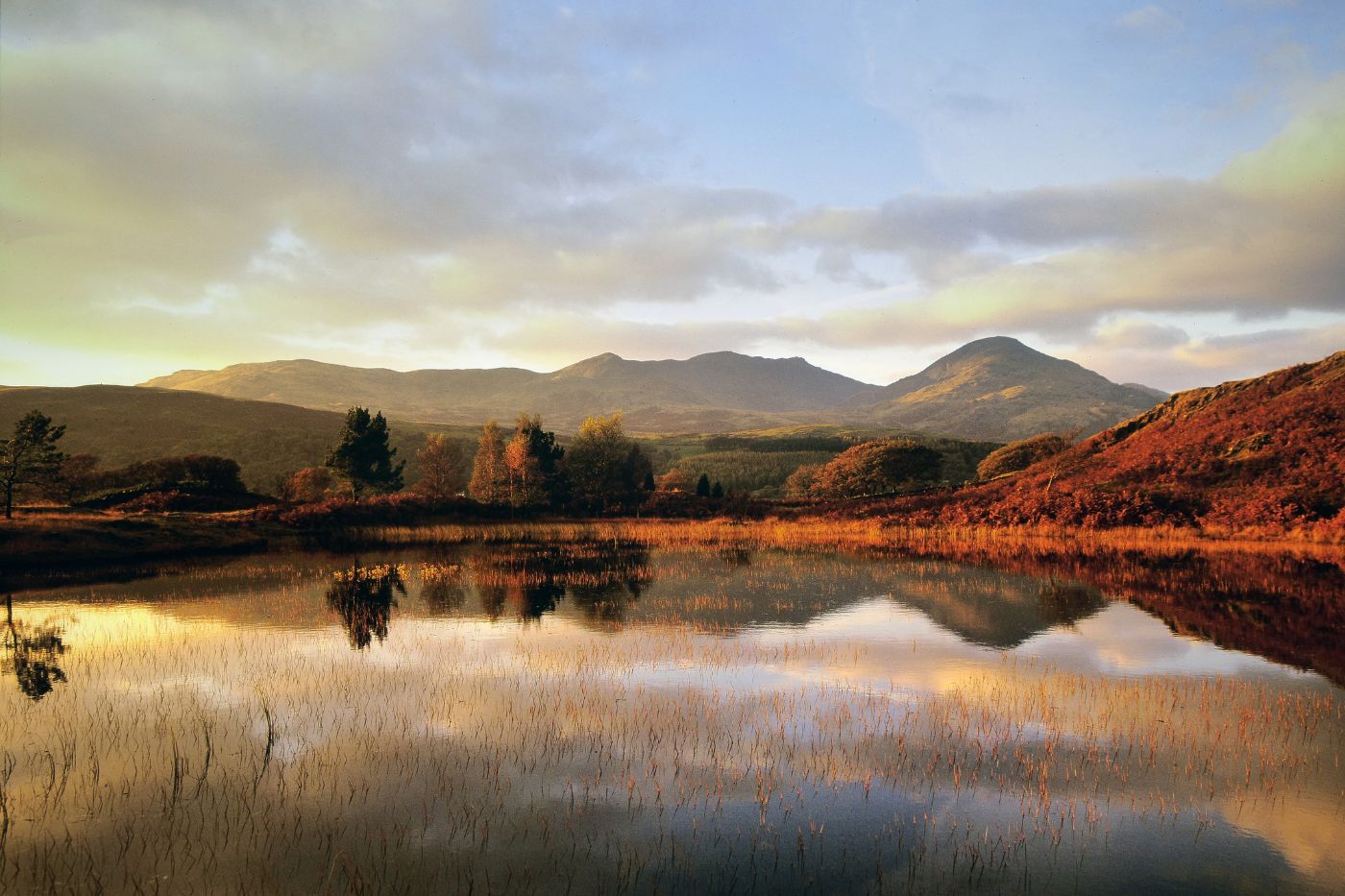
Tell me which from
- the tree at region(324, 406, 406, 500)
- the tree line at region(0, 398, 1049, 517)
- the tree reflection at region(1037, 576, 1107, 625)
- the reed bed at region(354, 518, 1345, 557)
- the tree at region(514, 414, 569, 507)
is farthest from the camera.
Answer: the tree at region(514, 414, 569, 507)

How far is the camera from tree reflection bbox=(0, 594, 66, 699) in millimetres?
19188

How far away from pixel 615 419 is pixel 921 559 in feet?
249

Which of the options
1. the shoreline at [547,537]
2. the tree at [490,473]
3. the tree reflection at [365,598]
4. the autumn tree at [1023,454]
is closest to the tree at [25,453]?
the shoreline at [547,537]

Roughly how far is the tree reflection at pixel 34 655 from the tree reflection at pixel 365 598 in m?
7.34

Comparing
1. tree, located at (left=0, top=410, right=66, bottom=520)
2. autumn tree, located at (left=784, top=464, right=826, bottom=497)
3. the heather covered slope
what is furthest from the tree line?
the heather covered slope

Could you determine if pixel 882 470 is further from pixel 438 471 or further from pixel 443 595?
pixel 443 595

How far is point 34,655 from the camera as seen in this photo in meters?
22.1

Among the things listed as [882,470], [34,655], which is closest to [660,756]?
[34,655]

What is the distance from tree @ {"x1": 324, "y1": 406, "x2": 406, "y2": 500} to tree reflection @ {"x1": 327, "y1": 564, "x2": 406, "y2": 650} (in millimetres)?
58793

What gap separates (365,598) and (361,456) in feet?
241

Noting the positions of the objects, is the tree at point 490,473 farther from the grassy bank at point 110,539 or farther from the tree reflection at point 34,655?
the tree reflection at point 34,655

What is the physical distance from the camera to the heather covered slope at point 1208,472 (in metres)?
56.8

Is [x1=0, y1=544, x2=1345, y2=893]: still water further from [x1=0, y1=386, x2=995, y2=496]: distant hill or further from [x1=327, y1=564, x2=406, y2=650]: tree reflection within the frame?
[x1=0, y1=386, x2=995, y2=496]: distant hill

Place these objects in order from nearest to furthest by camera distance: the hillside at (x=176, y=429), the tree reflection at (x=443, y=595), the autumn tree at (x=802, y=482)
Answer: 1. the tree reflection at (x=443, y=595)
2. the hillside at (x=176, y=429)
3. the autumn tree at (x=802, y=482)
